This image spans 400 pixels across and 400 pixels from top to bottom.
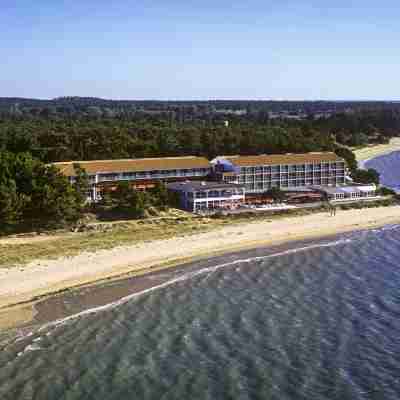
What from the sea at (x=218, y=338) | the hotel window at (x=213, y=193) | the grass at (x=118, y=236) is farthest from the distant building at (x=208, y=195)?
the sea at (x=218, y=338)

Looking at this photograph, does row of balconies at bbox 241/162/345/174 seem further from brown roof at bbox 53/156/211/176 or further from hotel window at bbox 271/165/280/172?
brown roof at bbox 53/156/211/176

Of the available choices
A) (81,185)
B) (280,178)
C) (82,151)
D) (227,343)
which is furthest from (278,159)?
(227,343)

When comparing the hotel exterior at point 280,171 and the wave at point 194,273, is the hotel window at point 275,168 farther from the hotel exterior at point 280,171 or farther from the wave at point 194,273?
the wave at point 194,273

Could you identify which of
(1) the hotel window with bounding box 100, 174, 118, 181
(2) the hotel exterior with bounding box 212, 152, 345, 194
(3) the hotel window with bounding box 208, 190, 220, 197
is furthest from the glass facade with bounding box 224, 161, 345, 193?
(1) the hotel window with bounding box 100, 174, 118, 181

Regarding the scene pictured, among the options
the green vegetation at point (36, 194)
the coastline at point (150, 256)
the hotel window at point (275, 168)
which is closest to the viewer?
the coastline at point (150, 256)

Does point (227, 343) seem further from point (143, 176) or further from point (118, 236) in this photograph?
point (143, 176)

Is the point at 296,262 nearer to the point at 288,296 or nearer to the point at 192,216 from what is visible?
the point at 288,296
